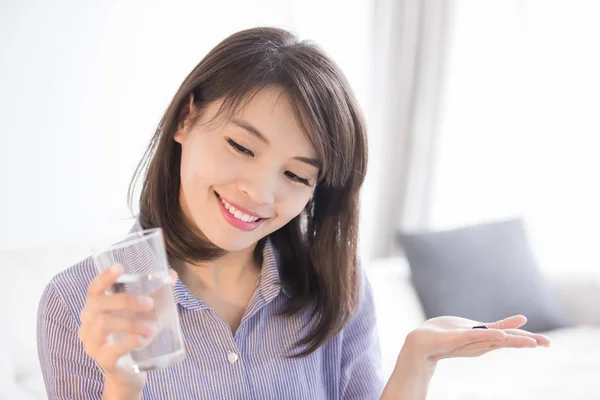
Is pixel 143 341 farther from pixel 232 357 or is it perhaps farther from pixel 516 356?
pixel 516 356

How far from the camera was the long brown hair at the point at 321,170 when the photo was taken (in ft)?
4.51

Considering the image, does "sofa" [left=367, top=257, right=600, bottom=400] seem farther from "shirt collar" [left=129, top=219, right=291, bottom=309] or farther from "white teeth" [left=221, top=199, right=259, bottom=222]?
"white teeth" [left=221, top=199, right=259, bottom=222]

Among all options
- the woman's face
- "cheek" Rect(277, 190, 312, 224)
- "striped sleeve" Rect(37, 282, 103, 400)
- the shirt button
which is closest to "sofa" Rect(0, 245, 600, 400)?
"striped sleeve" Rect(37, 282, 103, 400)

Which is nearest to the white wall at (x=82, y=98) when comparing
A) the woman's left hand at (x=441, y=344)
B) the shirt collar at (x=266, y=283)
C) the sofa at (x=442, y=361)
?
the sofa at (x=442, y=361)

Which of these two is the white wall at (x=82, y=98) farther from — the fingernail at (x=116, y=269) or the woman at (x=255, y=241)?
the fingernail at (x=116, y=269)

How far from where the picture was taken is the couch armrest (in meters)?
3.16

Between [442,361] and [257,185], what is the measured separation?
1737mm

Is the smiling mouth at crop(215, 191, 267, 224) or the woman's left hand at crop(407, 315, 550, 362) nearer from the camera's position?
the woman's left hand at crop(407, 315, 550, 362)

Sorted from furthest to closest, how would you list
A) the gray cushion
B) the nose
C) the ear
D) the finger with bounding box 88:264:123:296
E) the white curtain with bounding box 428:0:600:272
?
the white curtain with bounding box 428:0:600:272 < the gray cushion < the ear < the nose < the finger with bounding box 88:264:123:296

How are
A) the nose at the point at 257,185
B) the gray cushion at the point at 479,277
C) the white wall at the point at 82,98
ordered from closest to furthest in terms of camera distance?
the nose at the point at 257,185
the white wall at the point at 82,98
the gray cushion at the point at 479,277

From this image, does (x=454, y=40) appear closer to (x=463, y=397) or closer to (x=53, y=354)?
(x=463, y=397)

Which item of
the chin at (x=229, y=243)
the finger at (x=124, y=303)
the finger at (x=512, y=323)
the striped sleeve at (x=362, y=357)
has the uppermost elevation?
the chin at (x=229, y=243)

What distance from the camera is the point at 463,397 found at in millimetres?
2443

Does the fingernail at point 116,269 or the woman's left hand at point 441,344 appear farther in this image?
the woman's left hand at point 441,344
